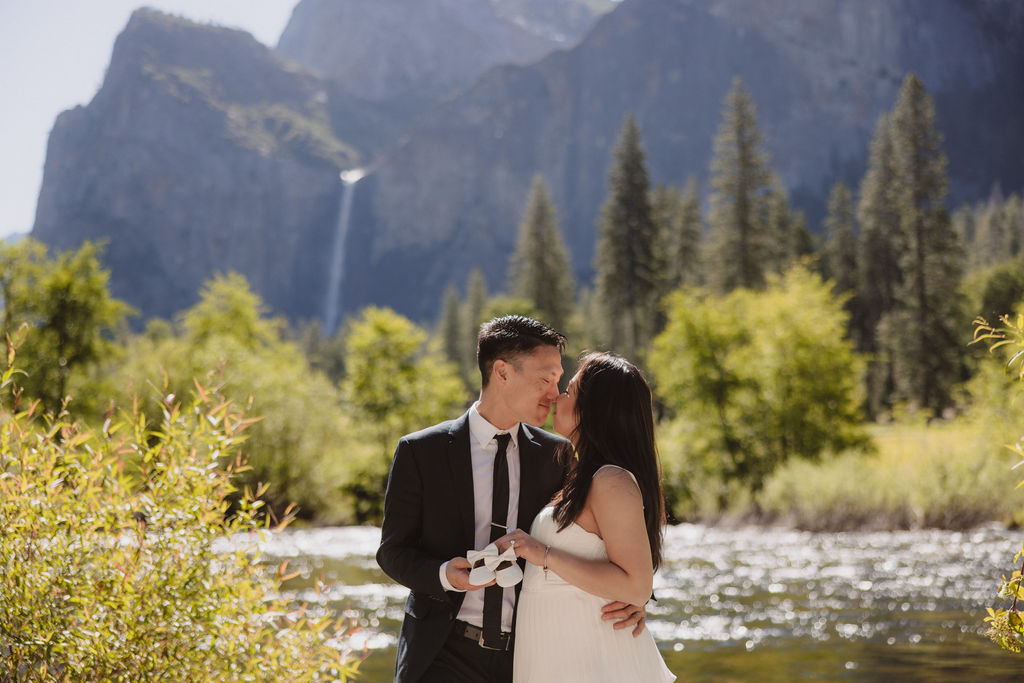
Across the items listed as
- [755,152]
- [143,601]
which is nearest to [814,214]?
[755,152]

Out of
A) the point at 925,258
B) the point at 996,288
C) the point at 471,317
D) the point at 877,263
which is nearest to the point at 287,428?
the point at 925,258

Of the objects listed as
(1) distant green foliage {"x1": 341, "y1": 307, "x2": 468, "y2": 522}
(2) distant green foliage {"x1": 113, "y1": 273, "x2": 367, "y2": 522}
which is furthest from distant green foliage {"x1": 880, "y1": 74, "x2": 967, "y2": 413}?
(2) distant green foliage {"x1": 113, "y1": 273, "x2": 367, "y2": 522}

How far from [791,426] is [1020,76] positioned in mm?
160261

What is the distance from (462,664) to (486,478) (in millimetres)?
769

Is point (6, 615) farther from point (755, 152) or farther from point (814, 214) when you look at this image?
point (814, 214)

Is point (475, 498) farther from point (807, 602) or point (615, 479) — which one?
point (807, 602)

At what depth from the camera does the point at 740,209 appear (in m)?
49.4

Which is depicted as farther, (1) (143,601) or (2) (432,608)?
(1) (143,601)

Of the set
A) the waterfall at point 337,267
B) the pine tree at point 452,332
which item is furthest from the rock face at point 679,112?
the pine tree at point 452,332

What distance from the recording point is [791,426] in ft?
103

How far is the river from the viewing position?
1188 cm

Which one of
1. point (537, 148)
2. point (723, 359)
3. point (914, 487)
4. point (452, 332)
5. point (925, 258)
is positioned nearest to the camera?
point (914, 487)

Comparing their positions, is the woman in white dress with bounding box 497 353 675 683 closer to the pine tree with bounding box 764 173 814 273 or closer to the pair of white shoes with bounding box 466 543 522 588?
the pair of white shoes with bounding box 466 543 522 588

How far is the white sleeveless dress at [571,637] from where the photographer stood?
3701 millimetres
